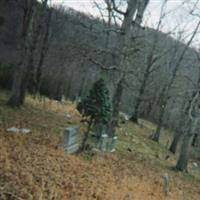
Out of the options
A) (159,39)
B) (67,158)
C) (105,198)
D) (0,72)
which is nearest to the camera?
(105,198)

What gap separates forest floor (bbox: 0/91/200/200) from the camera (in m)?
7.55

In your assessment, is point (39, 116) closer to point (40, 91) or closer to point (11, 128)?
point (11, 128)

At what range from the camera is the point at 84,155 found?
40.9ft

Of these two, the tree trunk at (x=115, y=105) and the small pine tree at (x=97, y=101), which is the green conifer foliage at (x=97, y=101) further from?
the tree trunk at (x=115, y=105)

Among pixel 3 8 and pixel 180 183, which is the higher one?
pixel 3 8

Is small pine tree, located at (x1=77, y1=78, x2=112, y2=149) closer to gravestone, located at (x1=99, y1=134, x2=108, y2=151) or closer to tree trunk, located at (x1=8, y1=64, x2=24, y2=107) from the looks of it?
gravestone, located at (x1=99, y1=134, x2=108, y2=151)

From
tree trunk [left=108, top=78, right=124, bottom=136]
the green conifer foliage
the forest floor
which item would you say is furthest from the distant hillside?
the green conifer foliage

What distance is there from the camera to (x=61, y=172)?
30.4ft

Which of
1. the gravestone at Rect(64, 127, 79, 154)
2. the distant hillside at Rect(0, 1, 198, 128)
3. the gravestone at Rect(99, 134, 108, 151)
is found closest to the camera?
the gravestone at Rect(64, 127, 79, 154)

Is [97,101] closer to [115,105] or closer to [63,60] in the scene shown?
[115,105]

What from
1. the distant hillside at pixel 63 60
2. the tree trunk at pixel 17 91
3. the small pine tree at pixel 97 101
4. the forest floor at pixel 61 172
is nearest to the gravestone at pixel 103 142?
the forest floor at pixel 61 172

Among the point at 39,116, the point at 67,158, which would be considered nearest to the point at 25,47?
the point at 39,116

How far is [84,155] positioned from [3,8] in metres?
24.1

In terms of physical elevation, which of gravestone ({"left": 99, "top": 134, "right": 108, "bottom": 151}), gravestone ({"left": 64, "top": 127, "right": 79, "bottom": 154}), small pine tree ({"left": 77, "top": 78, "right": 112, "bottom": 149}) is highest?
small pine tree ({"left": 77, "top": 78, "right": 112, "bottom": 149})
